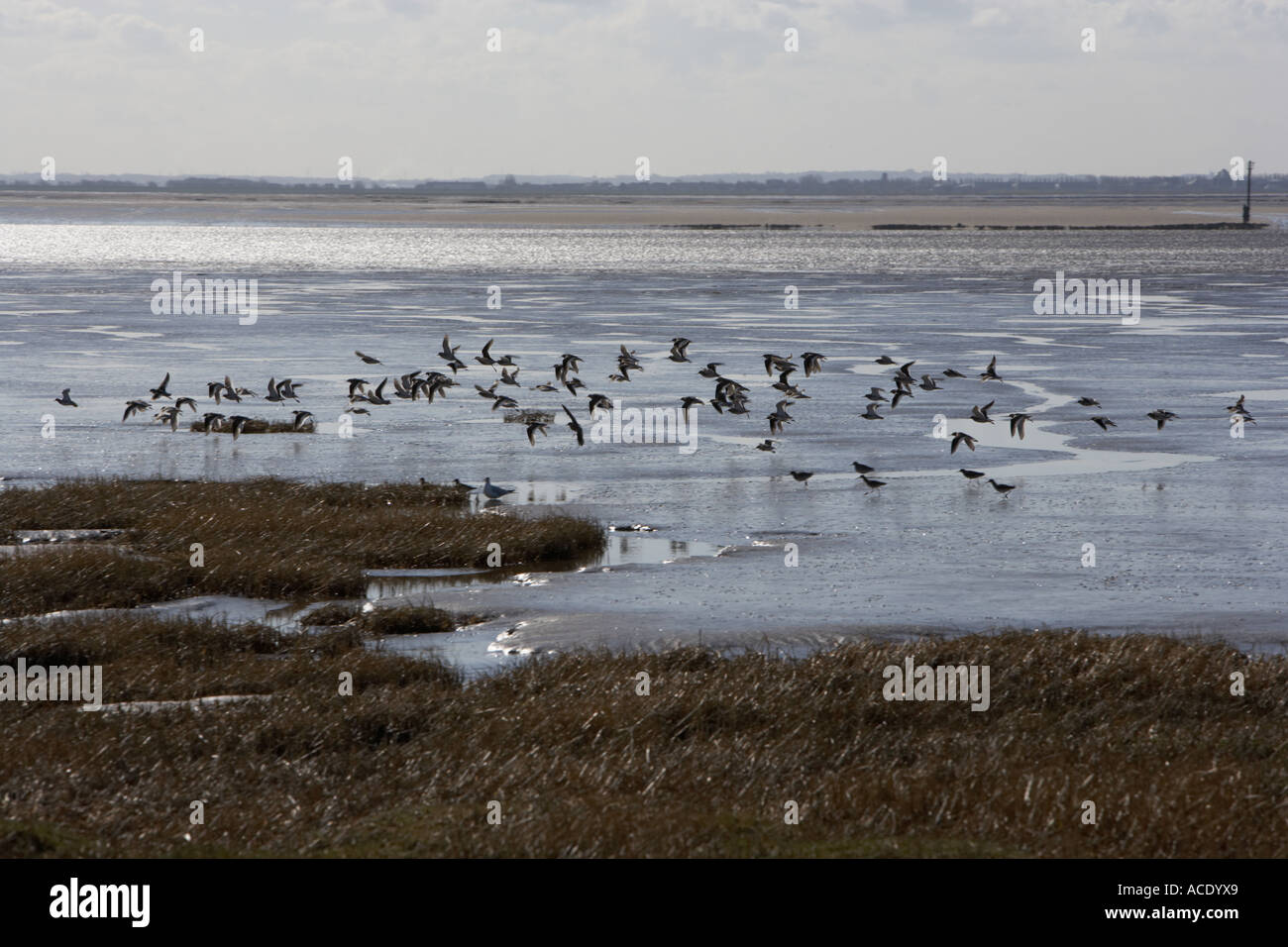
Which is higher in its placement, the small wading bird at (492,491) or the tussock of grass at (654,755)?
the small wading bird at (492,491)

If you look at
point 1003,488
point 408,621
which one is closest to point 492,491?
point 408,621

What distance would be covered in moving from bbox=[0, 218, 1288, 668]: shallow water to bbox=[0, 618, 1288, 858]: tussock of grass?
2.06m

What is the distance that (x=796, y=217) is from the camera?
19338 cm

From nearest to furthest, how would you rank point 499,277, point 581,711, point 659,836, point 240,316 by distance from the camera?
1. point 659,836
2. point 581,711
3. point 240,316
4. point 499,277

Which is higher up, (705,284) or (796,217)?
(796,217)

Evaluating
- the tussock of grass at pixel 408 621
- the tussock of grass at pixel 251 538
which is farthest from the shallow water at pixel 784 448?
the tussock of grass at pixel 251 538

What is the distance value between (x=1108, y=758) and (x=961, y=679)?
2472mm

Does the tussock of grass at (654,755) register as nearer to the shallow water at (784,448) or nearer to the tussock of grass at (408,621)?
the tussock of grass at (408,621)

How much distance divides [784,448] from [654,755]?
1806cm

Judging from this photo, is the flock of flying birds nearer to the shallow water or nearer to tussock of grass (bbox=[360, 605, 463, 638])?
the shallow water

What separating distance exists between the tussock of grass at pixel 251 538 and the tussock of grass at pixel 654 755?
2.45 m

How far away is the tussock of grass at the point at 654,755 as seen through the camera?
9672mm
